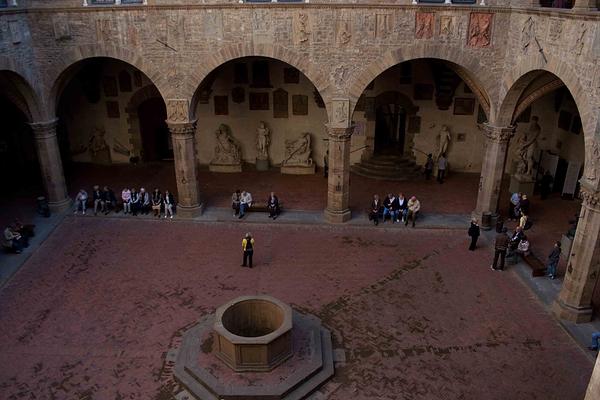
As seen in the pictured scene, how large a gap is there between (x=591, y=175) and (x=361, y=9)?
8162mm

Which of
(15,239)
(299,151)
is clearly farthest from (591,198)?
(15,239)

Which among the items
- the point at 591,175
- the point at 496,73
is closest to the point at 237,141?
the point at 496,73

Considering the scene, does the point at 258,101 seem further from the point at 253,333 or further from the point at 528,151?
the point at 253,333

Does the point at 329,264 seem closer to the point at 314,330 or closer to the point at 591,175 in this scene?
the point at 314,330

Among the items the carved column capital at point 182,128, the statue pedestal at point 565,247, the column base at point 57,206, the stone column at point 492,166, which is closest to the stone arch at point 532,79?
the stone column at point 492,166

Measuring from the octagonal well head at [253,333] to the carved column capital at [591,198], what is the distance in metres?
7.40

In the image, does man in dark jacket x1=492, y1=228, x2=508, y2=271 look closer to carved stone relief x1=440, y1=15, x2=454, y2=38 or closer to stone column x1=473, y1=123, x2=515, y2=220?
stone column x1=473, y1=123, x2=515, y2=220

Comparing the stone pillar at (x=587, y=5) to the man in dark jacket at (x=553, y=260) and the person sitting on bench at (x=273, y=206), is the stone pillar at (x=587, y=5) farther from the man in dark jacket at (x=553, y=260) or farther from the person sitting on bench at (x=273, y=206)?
the person sitting on bench at (x=273, y=206)

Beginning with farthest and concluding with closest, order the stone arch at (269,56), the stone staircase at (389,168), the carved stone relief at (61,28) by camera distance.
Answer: the stone staircase at (389,168) → the carved stone relief at (61,28) → the stone arch at (269,56)

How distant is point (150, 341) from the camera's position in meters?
12.5

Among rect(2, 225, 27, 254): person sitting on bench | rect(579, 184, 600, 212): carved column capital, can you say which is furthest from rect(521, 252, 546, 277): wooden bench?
rect(2, 225, 27, 254): person sitting on bench

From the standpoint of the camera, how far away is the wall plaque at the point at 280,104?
899 inches

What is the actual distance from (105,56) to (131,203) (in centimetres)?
521

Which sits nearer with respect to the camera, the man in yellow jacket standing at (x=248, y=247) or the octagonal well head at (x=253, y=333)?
the octagonal well head at (x=253, y=333)
